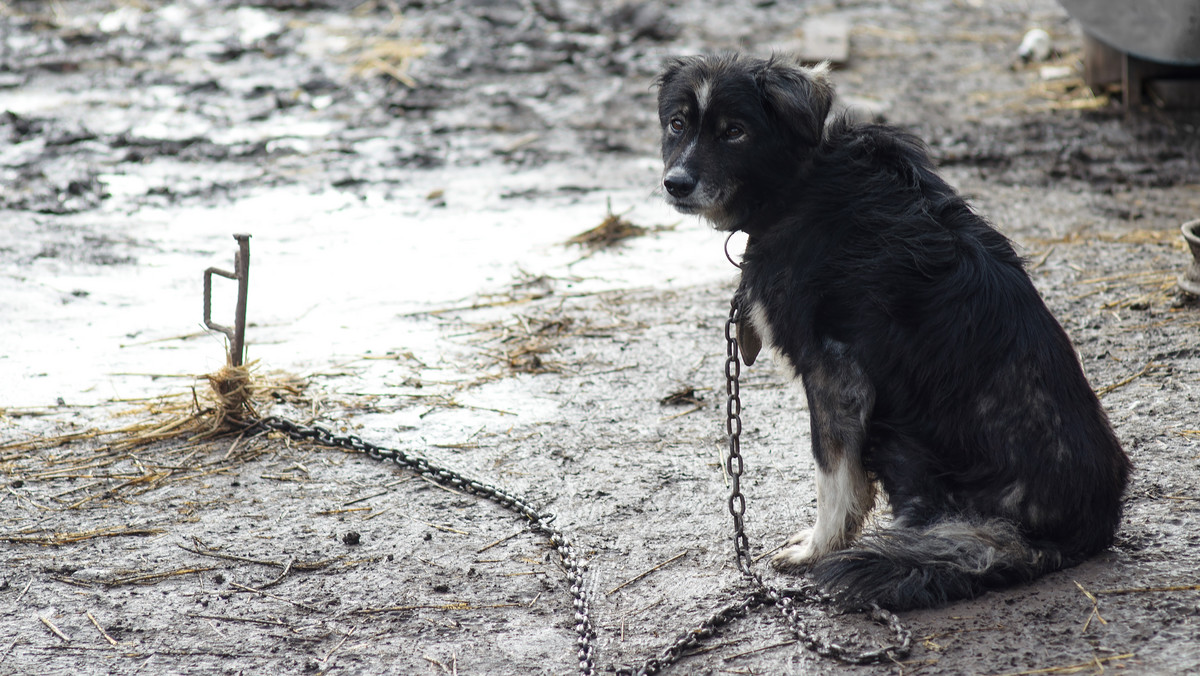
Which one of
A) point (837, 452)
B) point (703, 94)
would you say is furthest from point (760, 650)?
point (703, 94)

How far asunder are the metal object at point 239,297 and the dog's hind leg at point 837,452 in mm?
2885

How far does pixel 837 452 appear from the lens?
378 centimetres

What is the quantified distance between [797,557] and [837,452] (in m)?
0.48

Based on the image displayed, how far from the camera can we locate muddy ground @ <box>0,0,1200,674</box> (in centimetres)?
359

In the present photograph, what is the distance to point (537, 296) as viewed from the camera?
6.97 metres

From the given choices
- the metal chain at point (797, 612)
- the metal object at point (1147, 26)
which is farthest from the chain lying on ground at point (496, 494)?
the metal object at point (1147, 26)

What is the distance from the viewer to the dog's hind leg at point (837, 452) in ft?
12.2

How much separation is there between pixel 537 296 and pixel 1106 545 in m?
4.06

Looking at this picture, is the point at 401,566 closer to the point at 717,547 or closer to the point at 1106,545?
the point at 717,547

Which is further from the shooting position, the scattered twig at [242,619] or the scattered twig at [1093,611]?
the scattered twig at [242,619]

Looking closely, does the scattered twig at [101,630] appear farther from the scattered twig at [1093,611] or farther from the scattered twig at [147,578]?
the scattered twig at [1093,611]

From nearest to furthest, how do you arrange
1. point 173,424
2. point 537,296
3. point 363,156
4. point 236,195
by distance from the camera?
point 173,424 < point 537,296 < point 236,195 < point 363,156

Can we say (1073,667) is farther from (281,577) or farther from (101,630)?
(101,630)

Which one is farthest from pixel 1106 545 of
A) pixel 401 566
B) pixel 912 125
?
pixel 912 125
